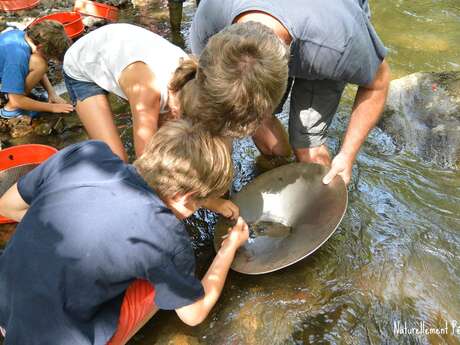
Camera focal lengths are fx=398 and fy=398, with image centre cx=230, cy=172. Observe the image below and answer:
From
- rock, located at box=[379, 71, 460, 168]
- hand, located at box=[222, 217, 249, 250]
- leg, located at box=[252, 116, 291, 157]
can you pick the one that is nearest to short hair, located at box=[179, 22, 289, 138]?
hand, located at box=[222, 217, 249, 250]

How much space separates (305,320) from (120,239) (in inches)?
43.8

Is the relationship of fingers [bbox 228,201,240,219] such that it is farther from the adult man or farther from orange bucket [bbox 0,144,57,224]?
orange bucket [bbox 0,144,57,224]

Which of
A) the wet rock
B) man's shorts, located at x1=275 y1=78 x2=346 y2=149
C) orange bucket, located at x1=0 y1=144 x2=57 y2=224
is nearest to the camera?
man's shorts, located at x1=275 y1=78 x2=346 y2=149

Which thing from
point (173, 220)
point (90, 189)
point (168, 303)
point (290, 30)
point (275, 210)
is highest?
point (290, 30)

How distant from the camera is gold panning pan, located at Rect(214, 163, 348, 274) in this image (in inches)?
77.8

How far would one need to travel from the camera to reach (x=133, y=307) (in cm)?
165

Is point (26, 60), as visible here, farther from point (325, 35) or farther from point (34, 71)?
point (325, 35)

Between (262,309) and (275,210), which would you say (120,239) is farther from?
(275,210)

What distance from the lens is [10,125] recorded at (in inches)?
137

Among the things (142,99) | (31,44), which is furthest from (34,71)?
(142,99)

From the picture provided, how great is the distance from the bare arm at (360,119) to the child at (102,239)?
0.79 m

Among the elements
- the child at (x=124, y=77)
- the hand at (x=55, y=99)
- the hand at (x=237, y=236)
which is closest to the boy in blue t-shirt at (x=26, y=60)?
the hand at (x=55, y=99)

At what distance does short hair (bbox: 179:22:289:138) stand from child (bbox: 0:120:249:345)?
117 millimetres

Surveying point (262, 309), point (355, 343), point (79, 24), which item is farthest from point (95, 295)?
point (79, 24)
